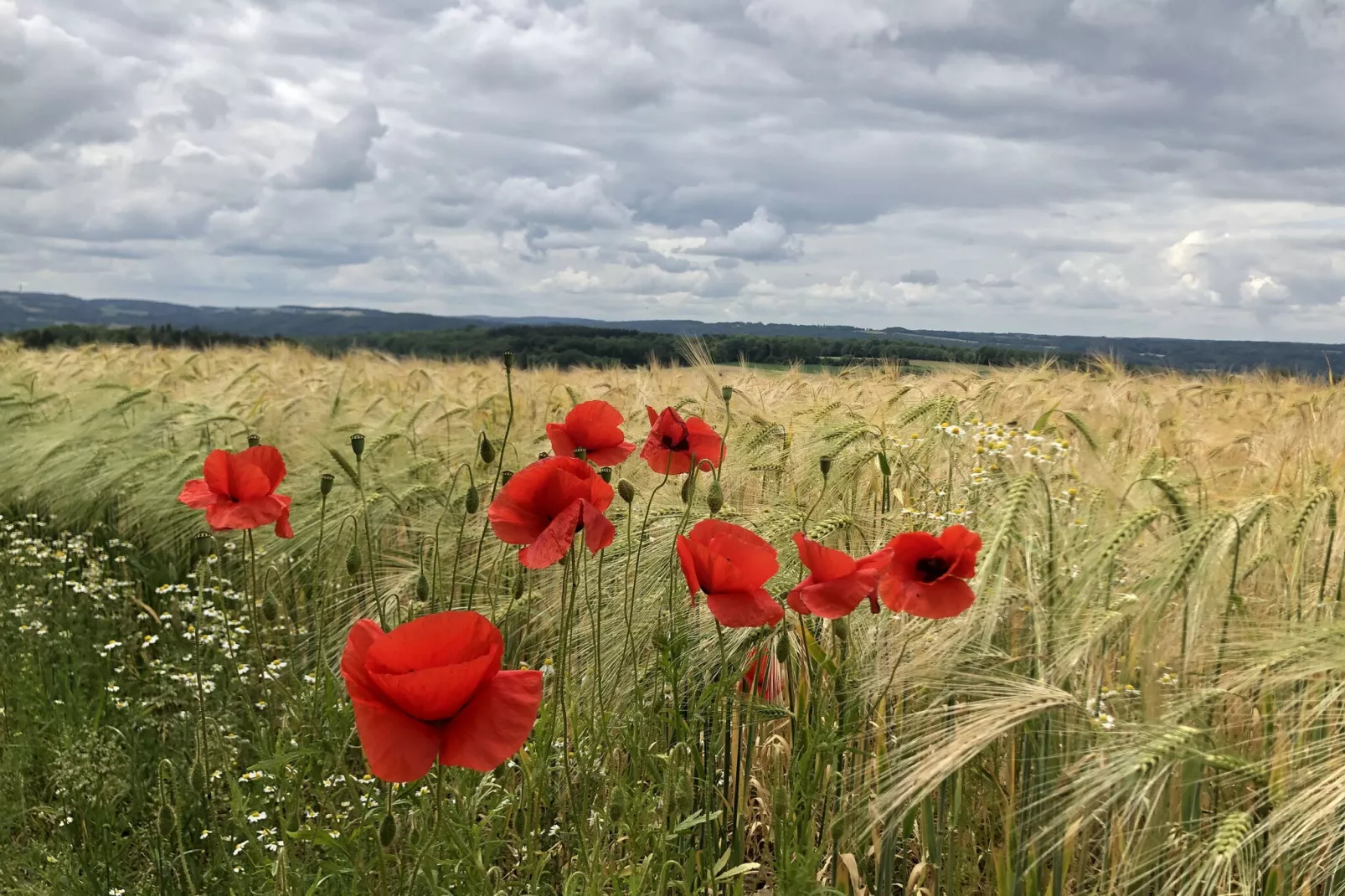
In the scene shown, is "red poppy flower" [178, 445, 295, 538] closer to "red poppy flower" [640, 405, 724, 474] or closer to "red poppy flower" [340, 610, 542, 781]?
"red poppy flower" [640, 405, 724, 474]

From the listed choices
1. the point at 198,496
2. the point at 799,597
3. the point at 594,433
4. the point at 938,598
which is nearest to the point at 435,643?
the point at 799,597

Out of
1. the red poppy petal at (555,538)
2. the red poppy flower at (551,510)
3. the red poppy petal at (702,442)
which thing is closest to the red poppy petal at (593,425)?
the red poppy petal at (702,442)

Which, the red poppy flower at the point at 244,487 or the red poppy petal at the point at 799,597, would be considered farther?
the red poppy flower at the point at 244,487

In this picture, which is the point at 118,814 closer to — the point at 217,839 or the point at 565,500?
the point at 217,839

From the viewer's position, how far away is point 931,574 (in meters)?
1.67

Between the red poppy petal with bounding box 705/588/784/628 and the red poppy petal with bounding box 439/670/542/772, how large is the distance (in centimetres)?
40

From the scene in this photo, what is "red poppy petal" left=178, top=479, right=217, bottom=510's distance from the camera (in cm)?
212

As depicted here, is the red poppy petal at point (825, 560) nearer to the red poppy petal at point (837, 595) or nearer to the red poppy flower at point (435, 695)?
the red poppy petal at point (837, 595)

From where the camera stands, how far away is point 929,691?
2150 millimetres

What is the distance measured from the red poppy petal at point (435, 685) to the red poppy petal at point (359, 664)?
2 cm

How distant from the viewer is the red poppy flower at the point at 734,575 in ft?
5.00

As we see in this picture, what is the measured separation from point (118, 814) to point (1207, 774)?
2.82 m

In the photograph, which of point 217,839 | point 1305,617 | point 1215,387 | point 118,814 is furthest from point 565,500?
point 1215,387

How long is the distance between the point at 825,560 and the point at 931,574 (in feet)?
0.69
